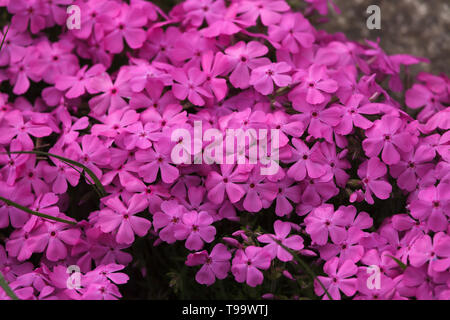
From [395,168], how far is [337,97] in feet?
1.02

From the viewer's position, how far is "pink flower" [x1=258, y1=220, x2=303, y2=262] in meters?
1.62

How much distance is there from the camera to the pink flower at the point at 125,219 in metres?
1.69

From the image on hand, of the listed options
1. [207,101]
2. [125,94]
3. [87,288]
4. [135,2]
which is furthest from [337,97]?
[87,288]

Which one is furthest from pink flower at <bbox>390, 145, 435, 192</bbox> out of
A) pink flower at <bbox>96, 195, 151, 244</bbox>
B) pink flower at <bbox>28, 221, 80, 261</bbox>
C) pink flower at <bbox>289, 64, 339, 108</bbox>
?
pink flower at <bbox>28, 221, 80, 261</bbox>

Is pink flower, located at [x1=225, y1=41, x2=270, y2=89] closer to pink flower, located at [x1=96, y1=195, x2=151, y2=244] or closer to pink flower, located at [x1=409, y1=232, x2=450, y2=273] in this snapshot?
pink flower, located at [x1=96, y1=195, x2=151, y2=244]

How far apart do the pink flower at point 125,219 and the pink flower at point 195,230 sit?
11cm

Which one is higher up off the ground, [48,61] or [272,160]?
[48,61]

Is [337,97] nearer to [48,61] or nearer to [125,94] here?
[125,94]

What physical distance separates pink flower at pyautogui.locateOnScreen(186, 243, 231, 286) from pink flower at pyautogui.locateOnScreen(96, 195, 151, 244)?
0.19 m

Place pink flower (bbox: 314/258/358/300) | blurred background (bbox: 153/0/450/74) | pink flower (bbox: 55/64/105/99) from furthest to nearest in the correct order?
blurred background (bbox: 153/0/450/74) < pink flower (bbox: 55/64/105/99) < pink flower (bbox: 314/258/358/300)

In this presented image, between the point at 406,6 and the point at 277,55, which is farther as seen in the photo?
the point at 406,6

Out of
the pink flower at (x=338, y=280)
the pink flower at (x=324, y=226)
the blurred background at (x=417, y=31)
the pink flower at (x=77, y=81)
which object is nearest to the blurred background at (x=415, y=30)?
the blurred background at (x=417, y=31)
